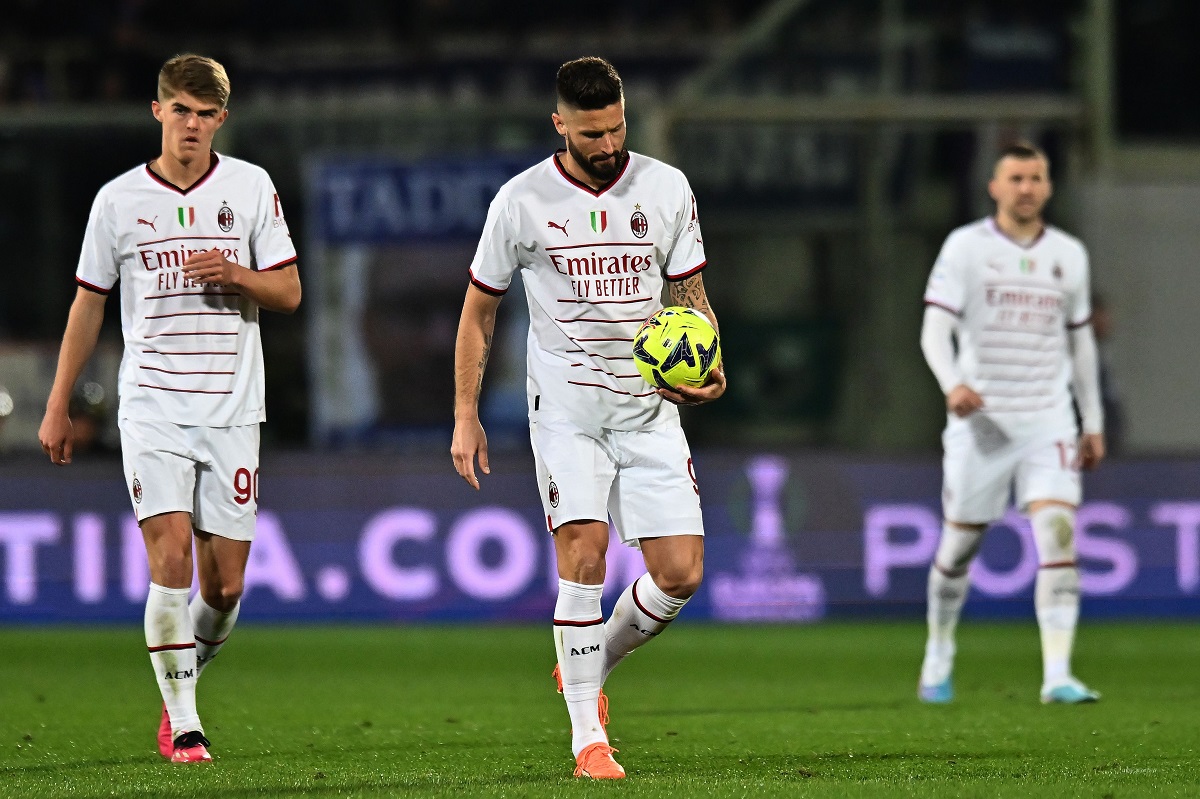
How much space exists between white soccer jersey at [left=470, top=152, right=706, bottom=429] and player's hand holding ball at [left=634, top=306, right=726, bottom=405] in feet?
0.57

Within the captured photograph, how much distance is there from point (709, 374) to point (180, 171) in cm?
193

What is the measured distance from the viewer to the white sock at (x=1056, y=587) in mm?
8008

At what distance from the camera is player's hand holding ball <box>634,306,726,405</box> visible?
555 centimetres

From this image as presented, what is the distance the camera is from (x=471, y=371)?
5797mm

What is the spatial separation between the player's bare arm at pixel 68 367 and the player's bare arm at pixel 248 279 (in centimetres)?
39

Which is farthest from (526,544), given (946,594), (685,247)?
(685,247)

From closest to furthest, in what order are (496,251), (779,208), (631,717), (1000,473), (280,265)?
(496,251) < (280,265) < (631,717) < (1000,473) < (779,208)

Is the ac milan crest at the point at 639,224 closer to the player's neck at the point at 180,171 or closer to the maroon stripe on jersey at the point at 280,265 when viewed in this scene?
the maroon stripe on jersey at the point at 280,265

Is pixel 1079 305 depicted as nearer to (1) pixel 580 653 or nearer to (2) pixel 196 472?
(1) pixel 580 653

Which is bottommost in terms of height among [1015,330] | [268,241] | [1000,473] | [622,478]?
[1000,473]

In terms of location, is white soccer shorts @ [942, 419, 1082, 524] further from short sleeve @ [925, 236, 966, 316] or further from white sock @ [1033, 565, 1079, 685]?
short sleeve @ [925, 236, 966, 316]

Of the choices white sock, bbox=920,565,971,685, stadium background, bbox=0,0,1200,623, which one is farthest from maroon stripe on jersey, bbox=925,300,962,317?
stadium background, bbox=0,0,1200,623

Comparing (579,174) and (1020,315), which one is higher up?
(579,174)

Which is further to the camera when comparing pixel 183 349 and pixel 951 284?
pixel 951 284
